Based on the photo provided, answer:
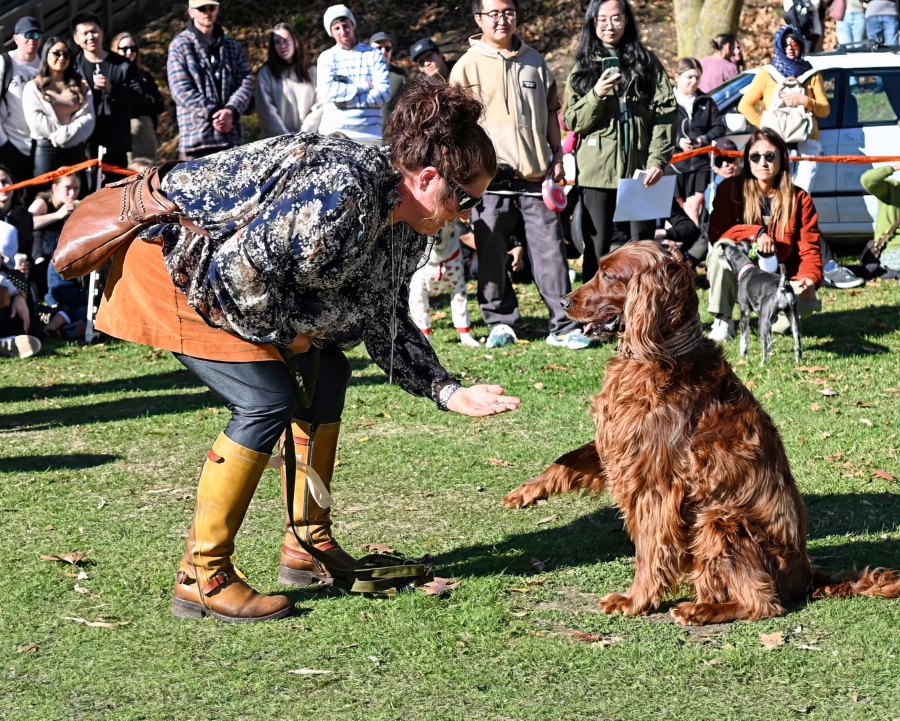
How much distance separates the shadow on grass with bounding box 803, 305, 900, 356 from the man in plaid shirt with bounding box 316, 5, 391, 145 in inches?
170

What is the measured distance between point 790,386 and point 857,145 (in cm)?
508

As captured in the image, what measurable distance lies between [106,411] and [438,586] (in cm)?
366

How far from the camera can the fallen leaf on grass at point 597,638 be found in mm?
3883

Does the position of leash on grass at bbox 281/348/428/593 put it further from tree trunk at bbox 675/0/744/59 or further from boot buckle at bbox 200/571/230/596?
tree trunk at bbox 675/0/744/59

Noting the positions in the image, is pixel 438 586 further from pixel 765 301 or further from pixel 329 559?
pixel 765 301

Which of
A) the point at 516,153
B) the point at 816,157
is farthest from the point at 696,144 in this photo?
the point at 516,153

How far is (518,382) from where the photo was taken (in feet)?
24.6

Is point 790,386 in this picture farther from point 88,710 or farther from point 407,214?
point 88,710

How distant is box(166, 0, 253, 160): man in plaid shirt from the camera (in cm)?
1027

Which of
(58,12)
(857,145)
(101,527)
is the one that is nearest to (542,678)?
(101,527)

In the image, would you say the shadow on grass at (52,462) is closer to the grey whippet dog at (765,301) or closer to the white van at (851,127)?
the grey whippet dog at (765,301)

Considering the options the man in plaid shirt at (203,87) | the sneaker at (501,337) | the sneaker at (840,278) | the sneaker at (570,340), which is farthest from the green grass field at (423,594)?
the man in plaid shirt at (203,87)

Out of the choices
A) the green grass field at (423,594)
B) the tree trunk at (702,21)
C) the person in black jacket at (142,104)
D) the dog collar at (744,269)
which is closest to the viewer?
the green grass field at (423,594)

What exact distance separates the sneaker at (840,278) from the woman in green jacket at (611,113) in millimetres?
2524
